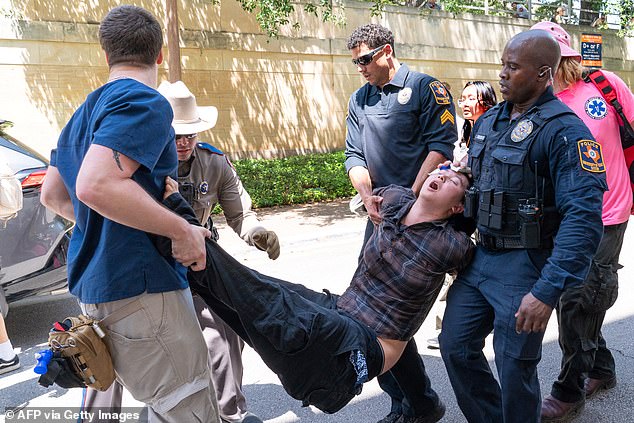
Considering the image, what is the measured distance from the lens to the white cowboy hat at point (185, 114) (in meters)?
3.28

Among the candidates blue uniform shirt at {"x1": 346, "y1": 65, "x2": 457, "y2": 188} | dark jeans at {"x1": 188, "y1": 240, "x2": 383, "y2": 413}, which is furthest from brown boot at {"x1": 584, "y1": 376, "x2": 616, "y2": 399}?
dark jeans at {"x1": 188, "y1": 240, "x2": 383, "y2": 413}

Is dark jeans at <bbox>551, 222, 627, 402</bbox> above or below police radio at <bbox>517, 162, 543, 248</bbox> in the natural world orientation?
below

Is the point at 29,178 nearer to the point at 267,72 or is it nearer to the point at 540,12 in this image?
the point at 267,72

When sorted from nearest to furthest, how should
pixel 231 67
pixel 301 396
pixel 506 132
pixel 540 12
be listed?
pixel 301 396
pixel 506 132
pixel 231 67
pixel 540 12

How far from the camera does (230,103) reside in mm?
13352

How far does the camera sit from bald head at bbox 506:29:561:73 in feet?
9.21

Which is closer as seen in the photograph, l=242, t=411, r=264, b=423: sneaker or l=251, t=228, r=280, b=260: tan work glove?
l=251, t=228, r=280, b=260: tan work glove

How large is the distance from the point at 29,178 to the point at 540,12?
17.8 m

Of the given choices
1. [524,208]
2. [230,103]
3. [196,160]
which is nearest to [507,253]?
[524,208]

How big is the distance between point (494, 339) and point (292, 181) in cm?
862

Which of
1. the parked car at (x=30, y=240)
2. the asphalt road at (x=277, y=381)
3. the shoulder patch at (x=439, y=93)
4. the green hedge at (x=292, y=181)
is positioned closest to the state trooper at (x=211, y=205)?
the asphalt road at (x=277, y=381)

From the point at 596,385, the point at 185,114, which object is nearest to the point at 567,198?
the point at 596,385

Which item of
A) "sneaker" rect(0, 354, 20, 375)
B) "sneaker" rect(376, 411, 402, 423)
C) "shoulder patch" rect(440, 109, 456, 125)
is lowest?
"sneaker" rect(0, 354, 20, 375)

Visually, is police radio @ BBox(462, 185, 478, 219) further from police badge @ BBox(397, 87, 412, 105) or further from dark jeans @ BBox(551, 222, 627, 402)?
police badge @ BBox(397, 87, 412, 105)
